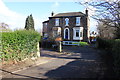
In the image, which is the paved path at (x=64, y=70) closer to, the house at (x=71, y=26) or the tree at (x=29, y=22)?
the house at (x=71, y=26)

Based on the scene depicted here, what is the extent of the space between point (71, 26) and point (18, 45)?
984 inches

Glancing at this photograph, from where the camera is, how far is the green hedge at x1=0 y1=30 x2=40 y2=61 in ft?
24.9

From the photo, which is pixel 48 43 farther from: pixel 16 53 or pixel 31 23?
pixel 31 23

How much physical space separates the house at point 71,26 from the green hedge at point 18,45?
66.0 ft

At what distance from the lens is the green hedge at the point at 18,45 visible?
7.58 meters

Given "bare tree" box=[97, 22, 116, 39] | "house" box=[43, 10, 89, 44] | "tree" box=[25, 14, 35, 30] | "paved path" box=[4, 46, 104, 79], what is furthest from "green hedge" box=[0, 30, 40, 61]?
"tree" box=[25, 14, 35, 30]

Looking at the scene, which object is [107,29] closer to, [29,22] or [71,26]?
[71,26]

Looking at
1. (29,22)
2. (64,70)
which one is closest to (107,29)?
(64,70)

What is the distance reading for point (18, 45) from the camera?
8617mm

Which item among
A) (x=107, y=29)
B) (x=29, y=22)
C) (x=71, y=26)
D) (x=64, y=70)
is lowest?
(x=64, y=70)

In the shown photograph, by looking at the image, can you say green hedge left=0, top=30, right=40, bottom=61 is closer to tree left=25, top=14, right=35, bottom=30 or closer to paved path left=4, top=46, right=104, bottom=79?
paved path left=4, top=46, right=104, bottom=79

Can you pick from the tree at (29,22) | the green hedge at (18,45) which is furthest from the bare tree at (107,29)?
the tree at (29,22)

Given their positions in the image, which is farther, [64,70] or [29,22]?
[29,22]

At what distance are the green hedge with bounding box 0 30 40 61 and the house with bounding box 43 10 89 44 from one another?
20.1m
